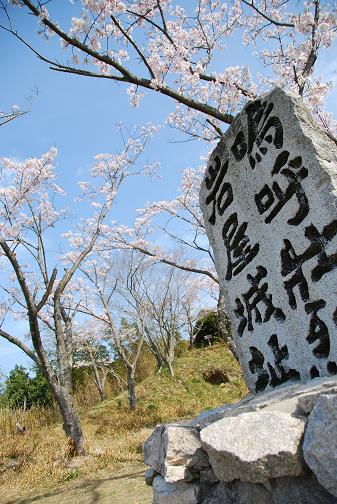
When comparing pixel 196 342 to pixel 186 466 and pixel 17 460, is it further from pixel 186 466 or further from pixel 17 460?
pixel 186 466

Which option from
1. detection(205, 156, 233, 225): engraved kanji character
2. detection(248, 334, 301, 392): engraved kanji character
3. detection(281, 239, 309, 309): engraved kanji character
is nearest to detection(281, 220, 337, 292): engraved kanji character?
detection(281, 239, 309, 309): engraved kanji character

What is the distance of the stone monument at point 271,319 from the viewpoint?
5.46 ft

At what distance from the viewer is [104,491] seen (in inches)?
194

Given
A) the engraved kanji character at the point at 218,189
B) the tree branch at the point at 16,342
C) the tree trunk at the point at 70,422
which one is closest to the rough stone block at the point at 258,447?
the engraved kanji character at the point at 218,189

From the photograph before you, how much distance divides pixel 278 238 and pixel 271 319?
0.74 meters

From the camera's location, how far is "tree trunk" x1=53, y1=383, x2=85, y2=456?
7.50 metres

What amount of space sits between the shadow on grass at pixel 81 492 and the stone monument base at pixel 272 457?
2.80m

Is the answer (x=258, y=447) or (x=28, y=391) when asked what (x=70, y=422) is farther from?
(x=28, y=391)

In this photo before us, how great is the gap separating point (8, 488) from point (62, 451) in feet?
5.07

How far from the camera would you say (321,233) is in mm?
2721

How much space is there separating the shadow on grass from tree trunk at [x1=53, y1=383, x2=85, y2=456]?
1711 millimetres

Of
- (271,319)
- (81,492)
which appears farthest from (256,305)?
(81,492)

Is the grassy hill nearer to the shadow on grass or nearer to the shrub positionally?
the shadow on grass

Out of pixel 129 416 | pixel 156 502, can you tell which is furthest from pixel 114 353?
pixel 156 502
